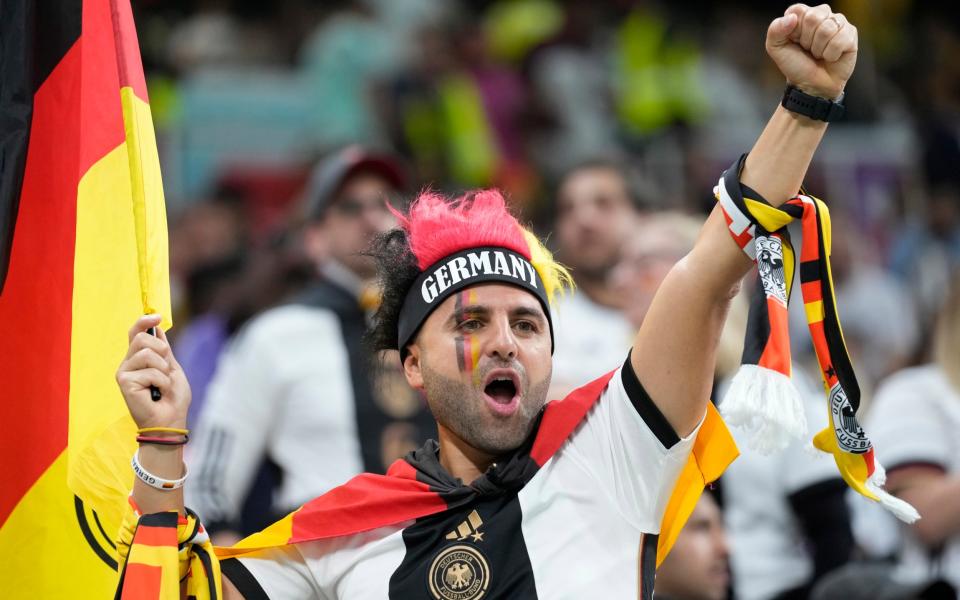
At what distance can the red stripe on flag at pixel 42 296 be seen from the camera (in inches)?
142

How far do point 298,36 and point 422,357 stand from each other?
352 inches

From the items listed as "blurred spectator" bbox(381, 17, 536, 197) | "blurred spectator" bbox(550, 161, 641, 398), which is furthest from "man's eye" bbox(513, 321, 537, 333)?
"blurred spectator" bbox(381, 17, 536, 197)

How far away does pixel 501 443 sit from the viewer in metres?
3.35

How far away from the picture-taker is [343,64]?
11.5m

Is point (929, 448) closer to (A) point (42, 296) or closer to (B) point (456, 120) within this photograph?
(A) point (42, 296)

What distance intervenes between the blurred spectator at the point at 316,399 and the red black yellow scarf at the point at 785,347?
2.69 metres

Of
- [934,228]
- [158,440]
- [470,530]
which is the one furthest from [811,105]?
[934,228]

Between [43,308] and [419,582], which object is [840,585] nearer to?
[419,582]

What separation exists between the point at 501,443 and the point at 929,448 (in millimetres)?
2260

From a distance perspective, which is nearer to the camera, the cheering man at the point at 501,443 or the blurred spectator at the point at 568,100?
the cheering man at the point at 501,443

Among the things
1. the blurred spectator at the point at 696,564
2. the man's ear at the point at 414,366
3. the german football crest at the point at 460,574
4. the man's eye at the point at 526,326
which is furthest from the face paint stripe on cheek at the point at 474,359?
the blurred spectator at the point at 696,564

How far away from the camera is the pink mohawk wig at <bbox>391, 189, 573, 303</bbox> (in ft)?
11.5

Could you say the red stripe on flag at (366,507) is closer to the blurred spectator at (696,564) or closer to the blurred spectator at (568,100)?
the blurred spectator at (696,564)

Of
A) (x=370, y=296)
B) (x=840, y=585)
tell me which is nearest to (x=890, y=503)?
(x=840, y=585)
